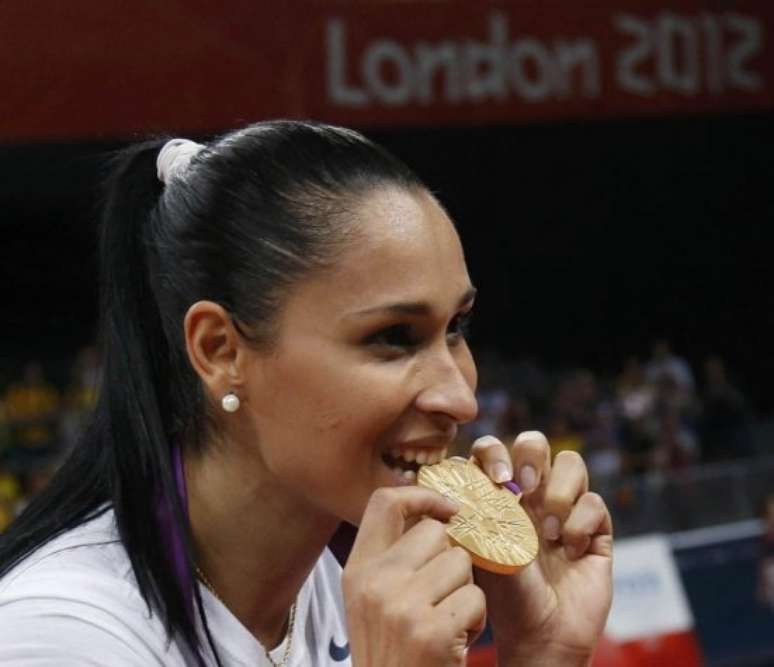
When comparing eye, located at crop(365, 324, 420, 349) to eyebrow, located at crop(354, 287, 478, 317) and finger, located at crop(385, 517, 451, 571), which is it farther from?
finger, located at crop(385, 517, 451, 571)

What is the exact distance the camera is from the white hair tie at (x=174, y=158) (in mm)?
1746

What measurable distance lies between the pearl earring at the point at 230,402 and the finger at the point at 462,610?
30cm

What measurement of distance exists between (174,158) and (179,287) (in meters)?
0.15

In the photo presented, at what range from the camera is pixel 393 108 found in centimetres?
786

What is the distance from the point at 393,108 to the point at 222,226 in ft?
20.6

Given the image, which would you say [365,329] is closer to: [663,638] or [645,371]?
[663,638]

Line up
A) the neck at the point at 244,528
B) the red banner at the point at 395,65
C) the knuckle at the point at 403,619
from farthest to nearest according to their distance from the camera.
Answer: the red banner at the point at 395,65
the neck at the point at 244,528
the knuckle at the point at 403,619

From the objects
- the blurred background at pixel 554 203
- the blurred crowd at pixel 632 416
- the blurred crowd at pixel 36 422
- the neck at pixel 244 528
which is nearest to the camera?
the neck at pixel 244 528

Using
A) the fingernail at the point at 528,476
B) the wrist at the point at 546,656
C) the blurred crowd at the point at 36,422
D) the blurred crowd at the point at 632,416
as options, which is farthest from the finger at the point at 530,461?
the blurred crowd at the point at 632,416

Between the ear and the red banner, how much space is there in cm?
308

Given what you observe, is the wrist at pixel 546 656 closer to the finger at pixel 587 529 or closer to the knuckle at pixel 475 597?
the finger at pixel 587 529

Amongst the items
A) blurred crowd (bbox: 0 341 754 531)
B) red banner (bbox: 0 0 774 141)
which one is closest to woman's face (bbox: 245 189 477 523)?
red banner (bbox: 0 0 774 141)

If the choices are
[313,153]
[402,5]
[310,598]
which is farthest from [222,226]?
[402,5]

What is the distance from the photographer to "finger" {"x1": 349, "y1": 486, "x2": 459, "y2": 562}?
4.98 feet
